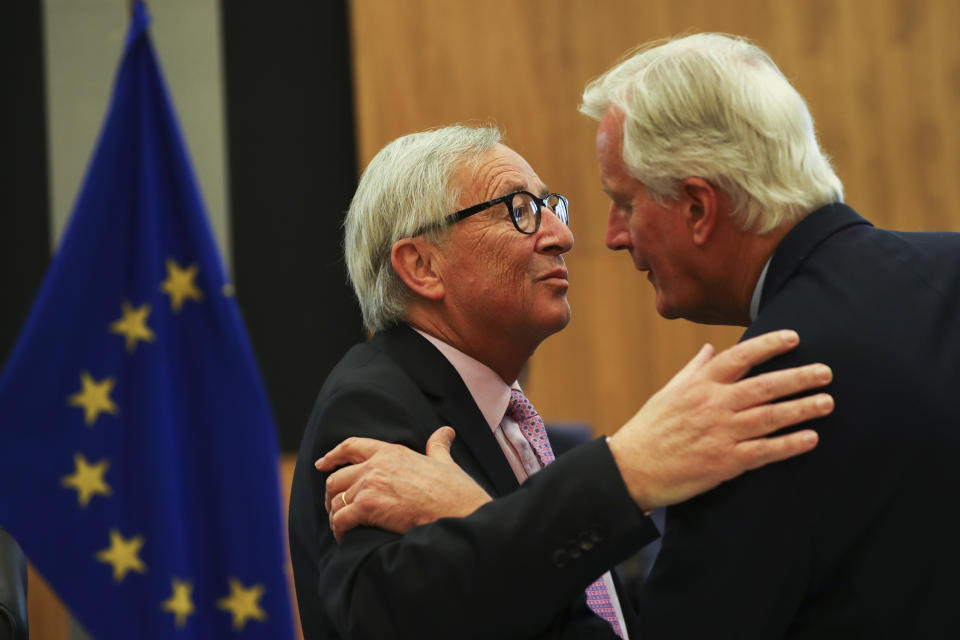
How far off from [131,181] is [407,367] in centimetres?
178

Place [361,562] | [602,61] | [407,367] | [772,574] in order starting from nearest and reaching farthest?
[772,574] < [361,562] < [407,367] < [602,61]

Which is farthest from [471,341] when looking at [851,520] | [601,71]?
[601,71]

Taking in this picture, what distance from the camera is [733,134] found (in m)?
1.48

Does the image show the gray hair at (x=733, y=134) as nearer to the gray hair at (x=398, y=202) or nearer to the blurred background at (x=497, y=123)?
the gray hair at (x=398, y=202)

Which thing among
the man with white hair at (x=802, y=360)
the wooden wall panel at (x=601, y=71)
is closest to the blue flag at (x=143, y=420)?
the man with white hair at (x=802, y=360)

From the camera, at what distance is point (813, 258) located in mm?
1448

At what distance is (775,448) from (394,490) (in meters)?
0.53

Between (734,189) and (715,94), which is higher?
(715,94)

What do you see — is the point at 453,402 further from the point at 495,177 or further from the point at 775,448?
the point at 775,448

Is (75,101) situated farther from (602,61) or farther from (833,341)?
(833,341)

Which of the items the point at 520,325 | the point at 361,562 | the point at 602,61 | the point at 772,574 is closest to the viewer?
the point at 772,574

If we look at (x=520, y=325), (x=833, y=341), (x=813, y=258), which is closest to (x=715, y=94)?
(x=813, y=258)

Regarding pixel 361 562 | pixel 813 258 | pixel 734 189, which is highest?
pixel 734 189

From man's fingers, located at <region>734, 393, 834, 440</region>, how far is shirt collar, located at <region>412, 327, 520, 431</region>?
0.63 meters
